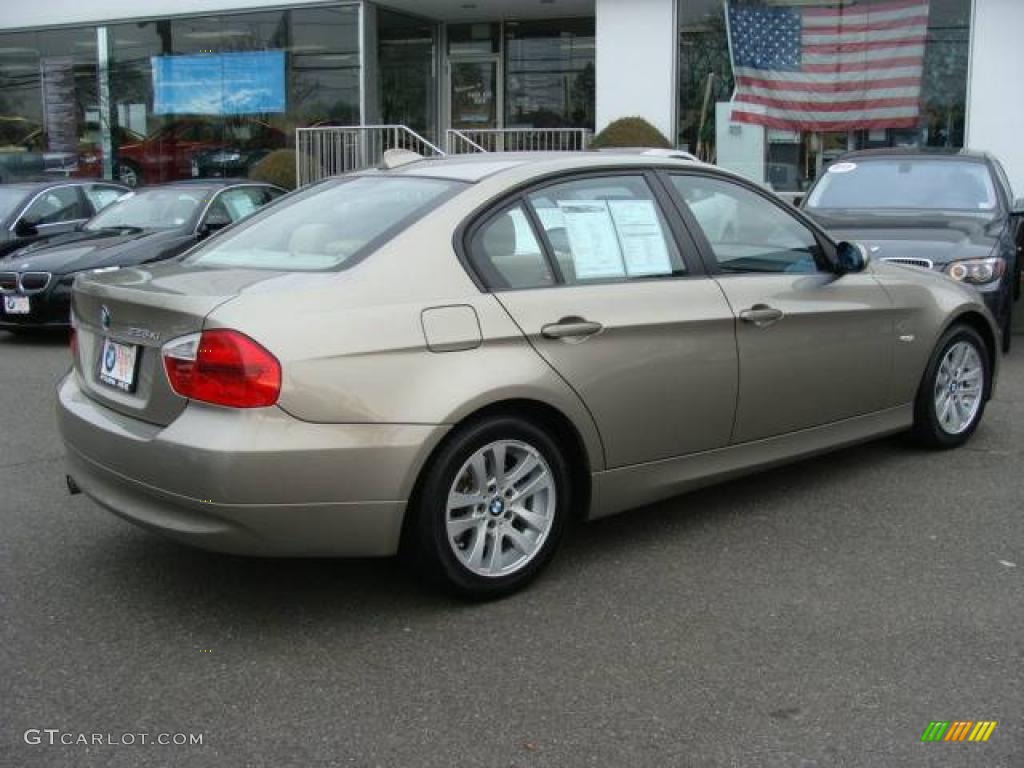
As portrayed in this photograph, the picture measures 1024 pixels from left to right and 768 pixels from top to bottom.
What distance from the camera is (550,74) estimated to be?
60.3ft

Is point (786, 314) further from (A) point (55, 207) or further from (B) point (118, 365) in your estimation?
(A) point (55, 207)

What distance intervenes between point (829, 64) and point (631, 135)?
2767 mm

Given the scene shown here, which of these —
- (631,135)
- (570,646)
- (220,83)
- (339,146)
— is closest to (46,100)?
(220,83)

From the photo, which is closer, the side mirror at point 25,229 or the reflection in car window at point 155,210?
the reflection in car window at point 155,210

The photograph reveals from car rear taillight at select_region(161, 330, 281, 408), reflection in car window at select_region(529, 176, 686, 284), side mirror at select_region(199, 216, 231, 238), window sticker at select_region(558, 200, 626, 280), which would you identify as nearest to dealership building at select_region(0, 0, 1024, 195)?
side mirror at select_region(199, 216, 231, 238)

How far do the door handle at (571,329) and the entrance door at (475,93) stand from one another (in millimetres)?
15484

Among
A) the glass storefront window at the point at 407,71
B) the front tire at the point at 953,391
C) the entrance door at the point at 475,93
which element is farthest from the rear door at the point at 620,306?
the entrance door at the point at 475,93

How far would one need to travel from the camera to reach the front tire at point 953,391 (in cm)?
583

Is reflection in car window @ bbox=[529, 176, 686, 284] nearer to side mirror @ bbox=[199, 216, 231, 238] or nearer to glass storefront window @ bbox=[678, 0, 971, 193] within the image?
side mirror @ bbox=[199, 216, 231, 238]

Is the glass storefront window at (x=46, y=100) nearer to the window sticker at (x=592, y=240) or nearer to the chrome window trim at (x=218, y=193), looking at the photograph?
the chrome window trim at (x=218, y=193)

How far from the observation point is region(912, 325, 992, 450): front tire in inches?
230

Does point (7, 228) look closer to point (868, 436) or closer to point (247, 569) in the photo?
point (247, 569)

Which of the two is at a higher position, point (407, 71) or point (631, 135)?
point (407, 71)

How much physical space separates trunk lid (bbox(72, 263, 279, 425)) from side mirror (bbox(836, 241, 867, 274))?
2737 millimetres
